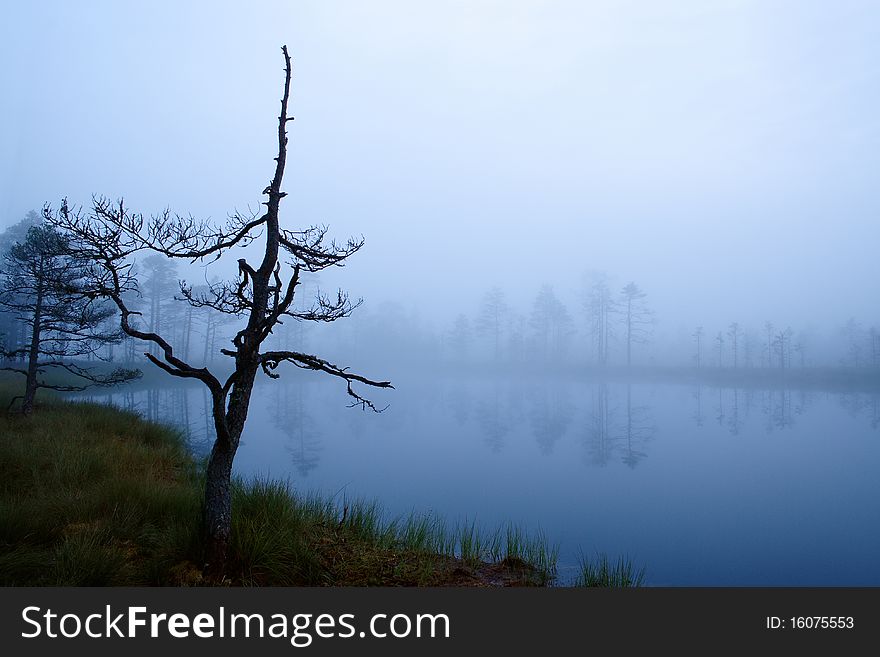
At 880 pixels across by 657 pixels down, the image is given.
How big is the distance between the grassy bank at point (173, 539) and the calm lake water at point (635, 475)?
2351 mm

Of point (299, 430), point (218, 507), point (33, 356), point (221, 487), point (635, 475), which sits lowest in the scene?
point (299, 430)

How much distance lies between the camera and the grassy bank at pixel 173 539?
179 inches

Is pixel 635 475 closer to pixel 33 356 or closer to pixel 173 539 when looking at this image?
pixel 173 539

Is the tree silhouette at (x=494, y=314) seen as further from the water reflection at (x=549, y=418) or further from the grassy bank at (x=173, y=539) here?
the grassy bank at (x=173, y=539)

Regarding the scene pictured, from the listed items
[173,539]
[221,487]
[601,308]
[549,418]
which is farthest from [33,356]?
[601,308]

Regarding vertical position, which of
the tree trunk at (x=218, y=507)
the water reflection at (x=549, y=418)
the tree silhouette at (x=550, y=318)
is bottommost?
the water reflection at (x=549, y=418)

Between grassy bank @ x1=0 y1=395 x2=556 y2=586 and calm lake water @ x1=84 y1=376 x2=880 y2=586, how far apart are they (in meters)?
2.35

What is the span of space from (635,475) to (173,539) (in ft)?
47.1

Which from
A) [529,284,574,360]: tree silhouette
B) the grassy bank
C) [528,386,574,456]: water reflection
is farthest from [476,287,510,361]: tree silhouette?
the grassy bank

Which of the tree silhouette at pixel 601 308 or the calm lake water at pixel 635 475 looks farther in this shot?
the tree silhouette at pixel 601 308

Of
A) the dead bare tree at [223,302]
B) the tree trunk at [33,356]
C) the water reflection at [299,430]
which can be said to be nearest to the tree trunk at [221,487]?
the dead bare tree at [223,302]

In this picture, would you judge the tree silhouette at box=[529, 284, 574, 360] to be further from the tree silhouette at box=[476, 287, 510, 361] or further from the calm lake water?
the calm lake water

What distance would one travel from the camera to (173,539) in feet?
16.2

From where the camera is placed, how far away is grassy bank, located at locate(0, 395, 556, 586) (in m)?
4.54
